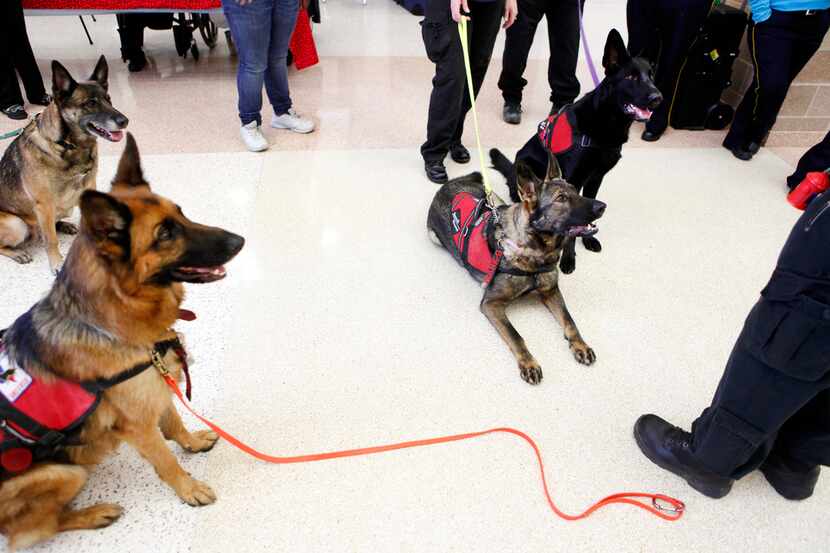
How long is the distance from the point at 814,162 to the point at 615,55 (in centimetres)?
168

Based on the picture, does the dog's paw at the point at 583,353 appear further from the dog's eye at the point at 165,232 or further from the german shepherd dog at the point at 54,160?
the german shepherd dog at the point at 54,160

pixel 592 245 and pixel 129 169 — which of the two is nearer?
pixel 129 169

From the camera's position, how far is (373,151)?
342cm

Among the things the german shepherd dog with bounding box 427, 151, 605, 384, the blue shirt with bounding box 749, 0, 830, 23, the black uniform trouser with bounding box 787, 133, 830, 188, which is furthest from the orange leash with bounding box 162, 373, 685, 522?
the blue shirt with bounding box 749, 0, 830, 23

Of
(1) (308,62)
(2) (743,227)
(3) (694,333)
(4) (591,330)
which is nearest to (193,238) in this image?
(4) (591,330)

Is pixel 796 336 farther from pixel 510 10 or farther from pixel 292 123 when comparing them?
pixel 292 123

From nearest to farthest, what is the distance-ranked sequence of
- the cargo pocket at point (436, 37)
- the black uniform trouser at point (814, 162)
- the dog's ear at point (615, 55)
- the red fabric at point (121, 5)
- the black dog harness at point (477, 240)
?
the black dog harness at point (477, 240) < the dog's ear at point (615, 55) < the cargo pocket at point (436, 37) < the black uniform trouser at point (814, 162) < the red fabric at point (121, 5)

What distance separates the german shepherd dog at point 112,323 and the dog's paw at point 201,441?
0.89ft

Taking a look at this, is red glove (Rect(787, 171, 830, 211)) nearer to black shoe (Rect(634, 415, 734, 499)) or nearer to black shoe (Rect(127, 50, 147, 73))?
black shoe (Rect(634, 415, 734, 499))

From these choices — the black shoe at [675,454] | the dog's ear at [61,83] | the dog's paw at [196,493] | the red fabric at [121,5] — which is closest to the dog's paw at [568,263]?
the black shoe at [675,454]

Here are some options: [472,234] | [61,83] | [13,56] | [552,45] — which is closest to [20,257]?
[61,83]

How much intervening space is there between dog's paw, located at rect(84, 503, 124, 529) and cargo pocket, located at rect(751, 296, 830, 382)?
1770 mm

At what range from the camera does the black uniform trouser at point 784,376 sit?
3.25ft

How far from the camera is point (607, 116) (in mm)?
2297
